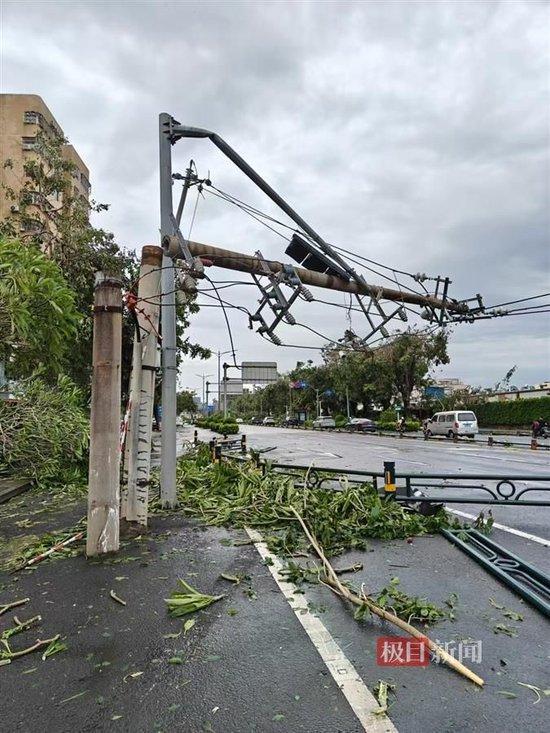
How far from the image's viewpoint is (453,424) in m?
32.6

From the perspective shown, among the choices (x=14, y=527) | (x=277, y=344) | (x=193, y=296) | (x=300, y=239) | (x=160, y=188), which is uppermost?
(x=160, y=188)

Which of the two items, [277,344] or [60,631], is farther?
[277,344]

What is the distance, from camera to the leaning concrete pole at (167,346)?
7.64 m

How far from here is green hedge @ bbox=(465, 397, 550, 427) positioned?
126 ft

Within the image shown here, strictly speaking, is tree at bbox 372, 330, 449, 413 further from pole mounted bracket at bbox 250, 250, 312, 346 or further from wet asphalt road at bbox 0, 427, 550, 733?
wet asphalt road at bbox 0, 427, 550, 733

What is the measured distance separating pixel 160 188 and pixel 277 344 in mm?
3210

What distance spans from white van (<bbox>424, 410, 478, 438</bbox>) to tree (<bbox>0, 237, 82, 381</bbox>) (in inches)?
1107

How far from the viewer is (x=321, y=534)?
5816mm

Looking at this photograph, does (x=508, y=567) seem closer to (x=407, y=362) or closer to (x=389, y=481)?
(x=389, y=481)

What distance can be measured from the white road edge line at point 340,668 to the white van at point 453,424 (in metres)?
29.9

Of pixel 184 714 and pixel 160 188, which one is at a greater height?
pixel 160 188

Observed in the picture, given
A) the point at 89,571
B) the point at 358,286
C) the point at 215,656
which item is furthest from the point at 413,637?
the point at 358,286

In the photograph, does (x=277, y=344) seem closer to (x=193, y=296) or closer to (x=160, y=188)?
(x=193, y=296)

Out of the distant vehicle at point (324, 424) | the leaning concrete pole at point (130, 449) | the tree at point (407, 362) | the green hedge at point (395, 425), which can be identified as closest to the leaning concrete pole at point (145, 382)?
the leaning concrete pole at point (130, 449)
